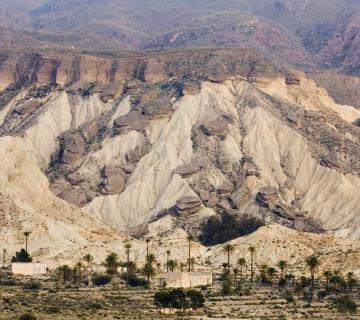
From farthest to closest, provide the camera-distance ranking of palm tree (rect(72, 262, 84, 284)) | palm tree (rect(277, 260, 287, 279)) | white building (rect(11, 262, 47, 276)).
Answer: white building (rect(11, 262, 47, 276)) → palm tree (rect(277, 260, 287, 279)) → palm tree (rect(72, 262, 84, 284))

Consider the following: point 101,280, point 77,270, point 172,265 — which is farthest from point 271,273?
point 77,270

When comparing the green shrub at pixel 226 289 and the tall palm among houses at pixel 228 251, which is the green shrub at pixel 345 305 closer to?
the green shrub at pixel 226 289

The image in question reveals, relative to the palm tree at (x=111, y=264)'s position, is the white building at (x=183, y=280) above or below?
below

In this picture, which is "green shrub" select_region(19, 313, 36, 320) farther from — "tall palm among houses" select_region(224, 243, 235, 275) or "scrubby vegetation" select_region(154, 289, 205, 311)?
"tall palm among houses" select_region(224, 243, 235, 275)

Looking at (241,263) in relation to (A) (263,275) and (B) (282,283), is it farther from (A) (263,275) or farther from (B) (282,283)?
(B) (282,283)

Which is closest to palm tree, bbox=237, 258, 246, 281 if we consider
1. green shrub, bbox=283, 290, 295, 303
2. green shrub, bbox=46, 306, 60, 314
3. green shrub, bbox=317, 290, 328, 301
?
green shrub, bbox=283, 290, 295, 303

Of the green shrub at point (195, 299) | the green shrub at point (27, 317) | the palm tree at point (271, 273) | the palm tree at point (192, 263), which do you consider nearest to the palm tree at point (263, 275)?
the palm tree at point (271, 273)
